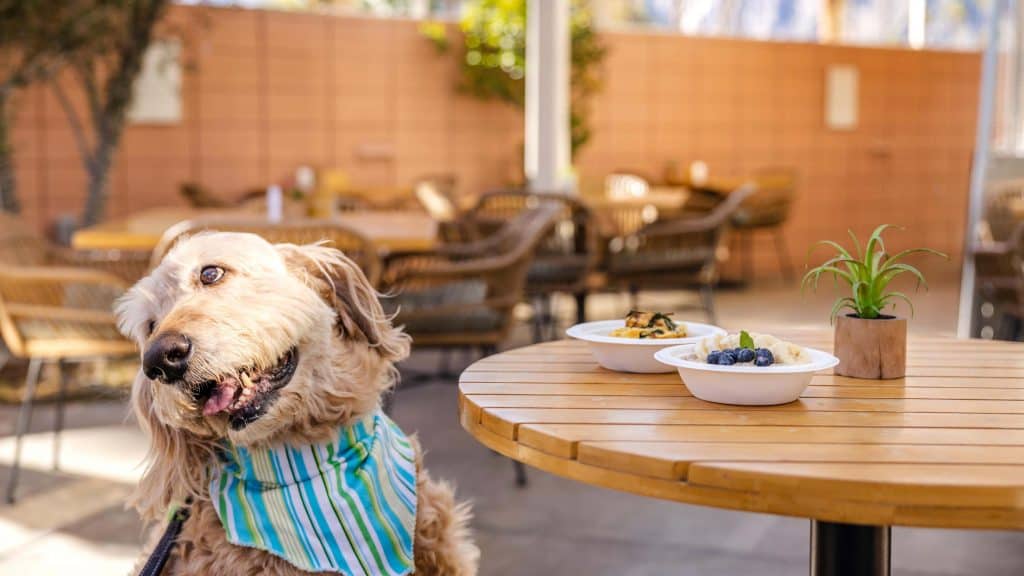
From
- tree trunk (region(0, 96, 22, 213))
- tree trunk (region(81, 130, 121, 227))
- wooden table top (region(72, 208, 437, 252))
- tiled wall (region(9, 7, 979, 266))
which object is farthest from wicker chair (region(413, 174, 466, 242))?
tree trunk (region(0, 96, 22, 213))

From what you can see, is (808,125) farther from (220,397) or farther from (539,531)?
(220,397)

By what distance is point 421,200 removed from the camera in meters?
6.78

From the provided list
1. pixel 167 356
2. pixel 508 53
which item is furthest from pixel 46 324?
pixel 508 53

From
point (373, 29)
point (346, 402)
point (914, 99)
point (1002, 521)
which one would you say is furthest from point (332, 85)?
point (1002, 521)

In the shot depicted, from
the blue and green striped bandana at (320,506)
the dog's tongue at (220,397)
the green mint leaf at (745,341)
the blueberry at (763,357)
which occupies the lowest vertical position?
the blue and green striped bandana at (320,506)

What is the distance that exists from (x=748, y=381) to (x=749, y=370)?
3 centimetres

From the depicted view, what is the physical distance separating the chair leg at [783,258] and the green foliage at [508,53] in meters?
2.08

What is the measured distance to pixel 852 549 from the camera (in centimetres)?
A: 157

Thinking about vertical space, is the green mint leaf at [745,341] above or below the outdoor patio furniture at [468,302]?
above

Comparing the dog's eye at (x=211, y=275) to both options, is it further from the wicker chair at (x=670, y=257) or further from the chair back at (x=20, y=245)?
the wicker chair at (x=670, y=257)

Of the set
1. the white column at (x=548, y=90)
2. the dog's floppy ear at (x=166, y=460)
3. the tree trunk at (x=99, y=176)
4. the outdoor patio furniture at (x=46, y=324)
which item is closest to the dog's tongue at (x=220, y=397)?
the dog's floppy ear at (x=166, y=460)

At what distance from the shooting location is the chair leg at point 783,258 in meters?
9.58

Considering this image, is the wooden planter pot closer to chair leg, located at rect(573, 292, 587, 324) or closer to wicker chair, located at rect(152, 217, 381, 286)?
wicker chair, located at rect(152, 217, 381, 286)

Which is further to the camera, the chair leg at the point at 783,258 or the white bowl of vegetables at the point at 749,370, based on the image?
the chair leg at the point at 783,258
